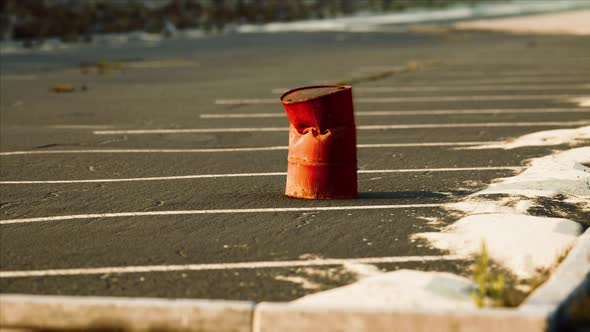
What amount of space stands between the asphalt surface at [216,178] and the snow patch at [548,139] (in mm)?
290

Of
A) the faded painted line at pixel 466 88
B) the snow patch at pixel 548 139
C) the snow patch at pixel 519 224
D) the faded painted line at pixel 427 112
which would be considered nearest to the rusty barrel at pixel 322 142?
the snow patch at pixel 519 224

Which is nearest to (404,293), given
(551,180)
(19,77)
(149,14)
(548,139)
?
(551,180)

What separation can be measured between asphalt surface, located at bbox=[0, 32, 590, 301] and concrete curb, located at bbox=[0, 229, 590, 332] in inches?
23.1

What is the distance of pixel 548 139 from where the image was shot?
11.4 meters

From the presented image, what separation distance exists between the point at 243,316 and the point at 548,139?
23.6 ft

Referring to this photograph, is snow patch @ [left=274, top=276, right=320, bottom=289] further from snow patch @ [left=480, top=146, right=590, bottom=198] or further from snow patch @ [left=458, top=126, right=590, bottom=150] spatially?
snow patch @ [left=458, top=126, right=590, bottom=150]

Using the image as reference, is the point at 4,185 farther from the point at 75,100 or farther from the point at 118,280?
the point at 75,100

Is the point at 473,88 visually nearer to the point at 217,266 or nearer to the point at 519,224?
the point at 519,224

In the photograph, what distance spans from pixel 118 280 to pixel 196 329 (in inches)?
45.8

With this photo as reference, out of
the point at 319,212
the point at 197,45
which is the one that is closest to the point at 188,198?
the point at 319,212

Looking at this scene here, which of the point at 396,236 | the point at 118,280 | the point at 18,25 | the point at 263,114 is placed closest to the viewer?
the point at 118,280

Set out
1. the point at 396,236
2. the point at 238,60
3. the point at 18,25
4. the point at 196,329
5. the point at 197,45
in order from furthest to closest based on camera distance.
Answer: the point at 18,25 < the point at 197,45 < the point at 238,60 < the point at 396,236 < the point at 196,329

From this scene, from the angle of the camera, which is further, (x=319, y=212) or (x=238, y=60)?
(x=238, y=60)

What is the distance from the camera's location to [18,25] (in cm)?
4153
